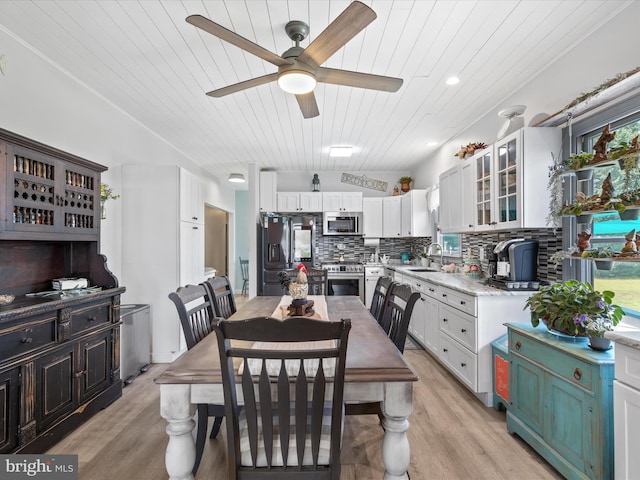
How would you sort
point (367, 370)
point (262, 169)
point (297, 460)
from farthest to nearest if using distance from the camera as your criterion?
point (262, 169), point (367, 370), point (297, 460)

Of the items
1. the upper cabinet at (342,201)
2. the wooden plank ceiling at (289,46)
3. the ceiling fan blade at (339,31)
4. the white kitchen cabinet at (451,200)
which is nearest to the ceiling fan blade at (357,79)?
the ceiling fan blade at (339,31)

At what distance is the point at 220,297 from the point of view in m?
2.51

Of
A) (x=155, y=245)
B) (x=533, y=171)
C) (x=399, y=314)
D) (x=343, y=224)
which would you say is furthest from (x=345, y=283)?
(x=399, y=314)

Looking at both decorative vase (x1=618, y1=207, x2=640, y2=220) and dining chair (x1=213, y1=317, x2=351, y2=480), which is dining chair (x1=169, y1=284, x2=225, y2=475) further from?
decorative vase (x1=618, y1=207, x2=640, y2=220)

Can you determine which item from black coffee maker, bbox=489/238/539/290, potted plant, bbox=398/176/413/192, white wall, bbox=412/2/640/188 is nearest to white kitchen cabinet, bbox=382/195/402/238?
potted plant, bbox=398/176/413/192

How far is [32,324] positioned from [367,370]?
2.00 m

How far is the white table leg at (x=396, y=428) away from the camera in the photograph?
128 centimetres

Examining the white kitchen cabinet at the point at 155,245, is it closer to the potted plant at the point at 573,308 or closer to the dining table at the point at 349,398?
the dining table at the point at 349,398

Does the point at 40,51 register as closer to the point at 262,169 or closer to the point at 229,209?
the point at 262,169

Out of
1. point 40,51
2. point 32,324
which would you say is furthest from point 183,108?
point 32,324

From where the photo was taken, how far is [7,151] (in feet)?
6.35

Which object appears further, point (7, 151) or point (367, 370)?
point (7, 151)

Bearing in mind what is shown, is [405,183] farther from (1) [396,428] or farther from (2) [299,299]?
(1) [396,428]

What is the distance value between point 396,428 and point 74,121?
343cm
